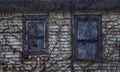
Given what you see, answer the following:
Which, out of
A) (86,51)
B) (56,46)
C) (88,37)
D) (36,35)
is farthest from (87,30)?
(36,35)

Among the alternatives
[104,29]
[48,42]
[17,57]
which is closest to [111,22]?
[104,29]

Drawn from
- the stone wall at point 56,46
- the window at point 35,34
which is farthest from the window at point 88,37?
the window at point 35,34

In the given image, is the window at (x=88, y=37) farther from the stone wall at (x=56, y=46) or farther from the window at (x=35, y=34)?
the window at (x=35, y=34)

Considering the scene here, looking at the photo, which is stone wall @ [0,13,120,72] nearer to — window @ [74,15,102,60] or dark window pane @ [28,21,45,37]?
window @ [74,15,102,60]

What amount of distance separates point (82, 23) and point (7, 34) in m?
2.82

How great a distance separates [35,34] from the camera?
1227 centimetres

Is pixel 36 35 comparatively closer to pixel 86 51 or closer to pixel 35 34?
pixel 35 34

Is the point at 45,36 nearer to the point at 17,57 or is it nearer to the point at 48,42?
the point at 48,42

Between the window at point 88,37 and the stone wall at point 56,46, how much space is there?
201 millimetres

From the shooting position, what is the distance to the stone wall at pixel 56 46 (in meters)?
12.1

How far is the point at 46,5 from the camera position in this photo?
474 inches

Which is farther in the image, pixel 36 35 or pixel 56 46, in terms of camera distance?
pixel 36 35

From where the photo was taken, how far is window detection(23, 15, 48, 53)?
12.2 m

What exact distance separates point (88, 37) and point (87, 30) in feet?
0.86
